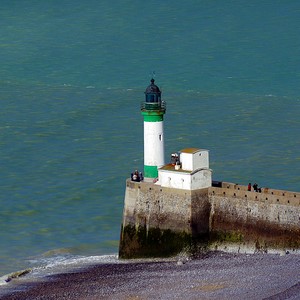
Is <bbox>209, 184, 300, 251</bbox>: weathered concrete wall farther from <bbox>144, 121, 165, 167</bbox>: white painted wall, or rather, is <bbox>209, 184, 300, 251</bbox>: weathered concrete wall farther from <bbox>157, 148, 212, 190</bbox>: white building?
<bbox>144, 121, 165, 167</bbox>: white painted wall

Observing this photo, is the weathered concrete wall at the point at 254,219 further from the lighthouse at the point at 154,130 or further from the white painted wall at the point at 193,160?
the lighthouse at the point at 154,130

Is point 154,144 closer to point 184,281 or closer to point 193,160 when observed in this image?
point 193,160

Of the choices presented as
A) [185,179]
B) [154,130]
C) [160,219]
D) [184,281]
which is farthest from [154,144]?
[184,281]

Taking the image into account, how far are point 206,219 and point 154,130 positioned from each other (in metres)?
2.86

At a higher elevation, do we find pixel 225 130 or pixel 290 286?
pixel 225 130

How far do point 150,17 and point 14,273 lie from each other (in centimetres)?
4555

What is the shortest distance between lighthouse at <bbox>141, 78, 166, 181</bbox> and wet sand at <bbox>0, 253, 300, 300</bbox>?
2.87m

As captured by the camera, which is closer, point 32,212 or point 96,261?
point 96,261

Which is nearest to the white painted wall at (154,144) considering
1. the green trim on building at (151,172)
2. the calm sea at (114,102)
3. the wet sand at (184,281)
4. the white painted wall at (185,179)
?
the green trim on building at (151,172)

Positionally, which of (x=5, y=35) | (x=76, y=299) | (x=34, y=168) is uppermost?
(x=5, y=35)

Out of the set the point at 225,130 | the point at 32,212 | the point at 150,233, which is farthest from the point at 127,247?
the point at 225,130

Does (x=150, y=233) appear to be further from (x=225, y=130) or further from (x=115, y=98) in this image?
(x=115, y=98)

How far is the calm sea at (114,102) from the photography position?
48.5 m

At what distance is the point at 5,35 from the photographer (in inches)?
3302
